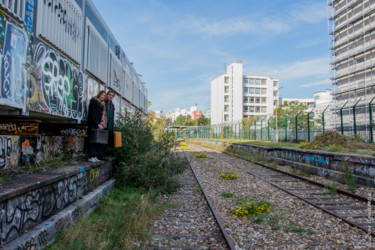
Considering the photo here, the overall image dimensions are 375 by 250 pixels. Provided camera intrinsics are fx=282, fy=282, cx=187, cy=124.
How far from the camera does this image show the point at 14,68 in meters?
3.81

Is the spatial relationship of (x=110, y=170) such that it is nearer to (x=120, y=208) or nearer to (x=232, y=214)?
(x=120, y=208)

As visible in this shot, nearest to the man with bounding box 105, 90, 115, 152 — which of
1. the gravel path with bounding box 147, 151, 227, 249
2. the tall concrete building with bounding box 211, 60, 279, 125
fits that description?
the gravel path with bounding box 147, 151, 227, 249

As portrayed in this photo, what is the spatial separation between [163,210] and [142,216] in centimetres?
87

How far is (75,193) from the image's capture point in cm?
478

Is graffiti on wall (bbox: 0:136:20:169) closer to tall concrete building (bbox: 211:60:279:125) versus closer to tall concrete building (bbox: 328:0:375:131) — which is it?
tall concrete building (bbox: 328:0:375:131)

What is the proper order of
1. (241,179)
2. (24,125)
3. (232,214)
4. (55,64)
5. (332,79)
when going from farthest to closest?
(332,79)
(241,179)
(232,214)
(55,64)
(24,125)

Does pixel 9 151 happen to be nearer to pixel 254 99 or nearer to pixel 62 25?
pixel 62 25

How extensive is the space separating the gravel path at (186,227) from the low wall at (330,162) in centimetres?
461

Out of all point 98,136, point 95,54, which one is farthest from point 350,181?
point 95,54

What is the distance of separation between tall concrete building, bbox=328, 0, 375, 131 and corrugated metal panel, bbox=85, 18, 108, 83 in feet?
114

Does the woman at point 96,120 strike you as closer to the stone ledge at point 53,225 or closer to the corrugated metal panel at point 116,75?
the stone ledge at point 53,225

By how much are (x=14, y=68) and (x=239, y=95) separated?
82.0 meters

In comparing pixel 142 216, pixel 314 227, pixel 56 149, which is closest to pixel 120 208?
pixel 142 216

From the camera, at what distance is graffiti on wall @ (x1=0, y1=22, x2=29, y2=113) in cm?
361
